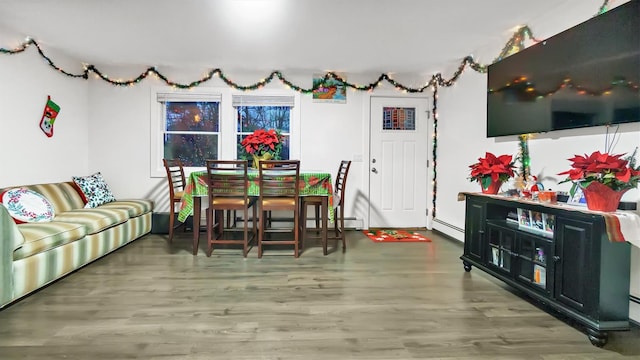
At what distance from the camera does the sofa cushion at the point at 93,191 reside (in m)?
4.14

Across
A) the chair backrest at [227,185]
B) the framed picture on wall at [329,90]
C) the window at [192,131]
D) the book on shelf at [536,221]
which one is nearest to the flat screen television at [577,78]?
the book on shelf at [536,221]

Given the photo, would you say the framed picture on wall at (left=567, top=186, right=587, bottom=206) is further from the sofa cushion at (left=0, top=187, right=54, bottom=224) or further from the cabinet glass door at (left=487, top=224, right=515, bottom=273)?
the sofa cushion at (left=0, top=187, right=54, bottom=224)

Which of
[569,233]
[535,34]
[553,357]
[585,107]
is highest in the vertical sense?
[535,34]

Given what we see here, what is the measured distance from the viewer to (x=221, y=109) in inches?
197

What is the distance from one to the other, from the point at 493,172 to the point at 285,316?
2.00 metres

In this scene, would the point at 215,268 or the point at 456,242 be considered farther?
the point at 456,242

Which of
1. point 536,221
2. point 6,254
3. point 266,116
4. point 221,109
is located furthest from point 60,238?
point 536,221

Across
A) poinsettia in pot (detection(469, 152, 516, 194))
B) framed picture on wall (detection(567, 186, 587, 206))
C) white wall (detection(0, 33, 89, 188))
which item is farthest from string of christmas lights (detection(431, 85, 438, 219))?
white wall (detection(0, 33, 89, 188))

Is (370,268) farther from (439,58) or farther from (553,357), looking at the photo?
(439,58)

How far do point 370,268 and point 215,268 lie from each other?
4.69 ft

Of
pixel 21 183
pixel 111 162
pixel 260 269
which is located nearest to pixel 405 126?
pixel 260 269

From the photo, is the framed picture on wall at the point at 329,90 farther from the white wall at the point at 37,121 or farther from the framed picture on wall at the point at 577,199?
the framed picture on wall at the point at 577,199

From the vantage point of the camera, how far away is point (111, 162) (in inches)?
194

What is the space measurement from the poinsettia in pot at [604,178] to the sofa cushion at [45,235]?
356cm
